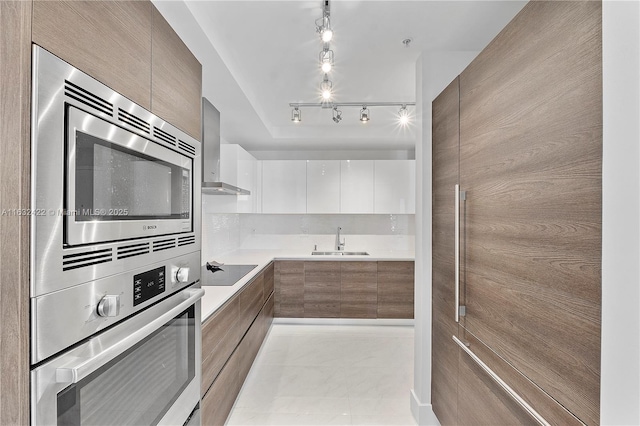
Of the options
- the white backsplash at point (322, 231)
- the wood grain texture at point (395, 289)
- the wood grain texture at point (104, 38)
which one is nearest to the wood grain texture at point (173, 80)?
the wood grain texture at point (104, 38)

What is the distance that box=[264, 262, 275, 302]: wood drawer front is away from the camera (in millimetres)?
3504

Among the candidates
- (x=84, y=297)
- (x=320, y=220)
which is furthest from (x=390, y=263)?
(x=84, y=297)

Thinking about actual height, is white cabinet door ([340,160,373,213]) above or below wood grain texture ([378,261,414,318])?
above

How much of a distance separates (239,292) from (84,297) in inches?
64.6

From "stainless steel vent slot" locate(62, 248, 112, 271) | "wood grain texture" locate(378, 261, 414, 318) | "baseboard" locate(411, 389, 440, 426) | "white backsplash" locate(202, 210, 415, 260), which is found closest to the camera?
"stainless steel vent slot" locate(62, 248, 112, 271)

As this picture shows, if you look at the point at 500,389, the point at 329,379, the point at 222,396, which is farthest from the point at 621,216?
the point at 329,379

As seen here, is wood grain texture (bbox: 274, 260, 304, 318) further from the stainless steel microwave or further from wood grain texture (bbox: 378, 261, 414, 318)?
the stainless steel microwave

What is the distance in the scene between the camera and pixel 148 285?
1.01 metres

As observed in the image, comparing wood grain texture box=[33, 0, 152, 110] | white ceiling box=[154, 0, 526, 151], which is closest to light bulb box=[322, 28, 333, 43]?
white ceiling box=[154, 0, 526, 151]

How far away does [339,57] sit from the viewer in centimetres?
226

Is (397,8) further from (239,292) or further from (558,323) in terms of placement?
(239,292)

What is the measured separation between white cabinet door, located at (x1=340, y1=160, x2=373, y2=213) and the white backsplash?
38 centimetres

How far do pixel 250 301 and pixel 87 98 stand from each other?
223cm

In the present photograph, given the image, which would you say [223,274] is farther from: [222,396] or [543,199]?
[543,199]
